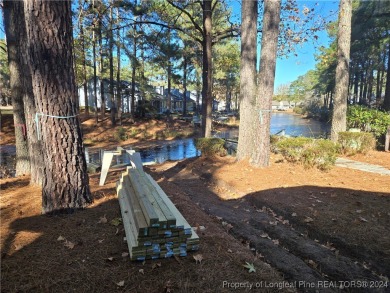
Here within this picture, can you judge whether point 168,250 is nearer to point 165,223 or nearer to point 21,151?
point 165,223

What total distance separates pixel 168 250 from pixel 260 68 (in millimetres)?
6280

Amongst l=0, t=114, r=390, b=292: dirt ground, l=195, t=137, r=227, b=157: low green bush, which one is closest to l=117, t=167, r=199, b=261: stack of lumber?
l=0, t=114, r=390, b=292: dirt ground

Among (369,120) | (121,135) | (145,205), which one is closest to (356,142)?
(369,120)

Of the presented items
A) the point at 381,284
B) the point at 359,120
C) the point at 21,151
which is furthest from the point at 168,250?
the point at 359,120

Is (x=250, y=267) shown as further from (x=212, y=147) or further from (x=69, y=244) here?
(x=212, y=147)

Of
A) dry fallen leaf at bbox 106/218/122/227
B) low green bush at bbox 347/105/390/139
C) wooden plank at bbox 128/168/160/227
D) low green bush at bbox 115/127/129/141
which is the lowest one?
low green bush at bbox 115/127/129/141

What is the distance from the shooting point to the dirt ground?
2.53 metres

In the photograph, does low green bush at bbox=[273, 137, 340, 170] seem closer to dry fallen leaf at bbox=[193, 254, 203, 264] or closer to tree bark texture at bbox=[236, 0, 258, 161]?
tree bark texture at bbox=[236, 0, 258, 161]

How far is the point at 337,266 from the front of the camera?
130 inches

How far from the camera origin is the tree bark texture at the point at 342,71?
1027 centimetres

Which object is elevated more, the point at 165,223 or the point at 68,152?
the point at 68,152

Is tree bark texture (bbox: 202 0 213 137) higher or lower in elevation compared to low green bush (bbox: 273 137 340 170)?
higher

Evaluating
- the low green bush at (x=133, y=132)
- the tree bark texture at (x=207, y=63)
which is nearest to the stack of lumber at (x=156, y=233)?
the tree bark texture at (x=207, y=63)

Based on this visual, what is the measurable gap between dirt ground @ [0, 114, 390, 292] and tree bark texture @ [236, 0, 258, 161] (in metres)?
2.16
